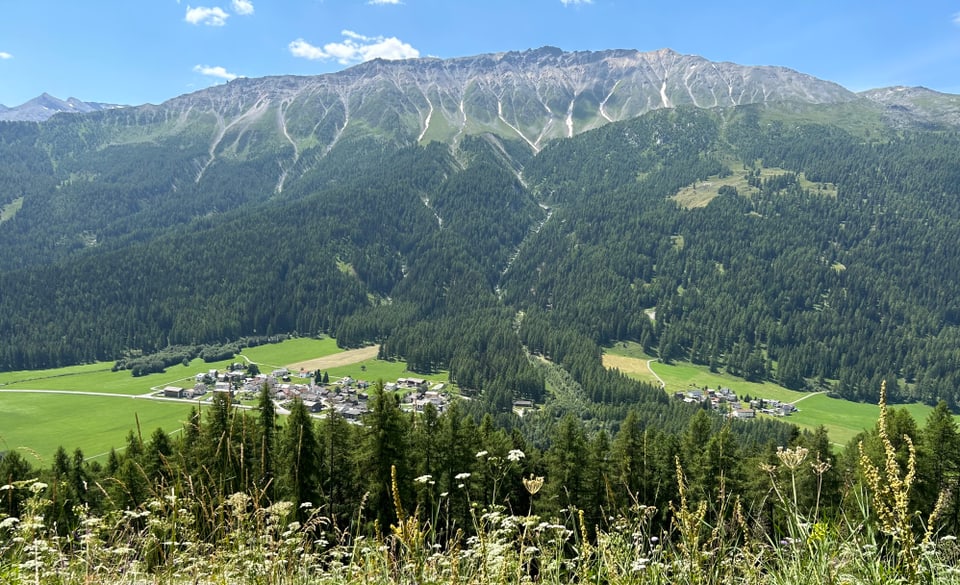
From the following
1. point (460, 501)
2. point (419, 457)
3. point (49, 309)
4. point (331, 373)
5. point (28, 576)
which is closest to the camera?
point (28, 576)

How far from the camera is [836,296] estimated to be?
16938 centimetres

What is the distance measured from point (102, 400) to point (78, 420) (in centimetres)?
1348

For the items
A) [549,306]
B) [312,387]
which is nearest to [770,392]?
[549,306]

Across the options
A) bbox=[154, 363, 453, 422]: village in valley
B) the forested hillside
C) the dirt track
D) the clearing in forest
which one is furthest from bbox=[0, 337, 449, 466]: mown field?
the clearing in forest

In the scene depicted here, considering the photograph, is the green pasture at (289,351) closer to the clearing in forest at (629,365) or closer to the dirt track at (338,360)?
the dirt track at (338,360)

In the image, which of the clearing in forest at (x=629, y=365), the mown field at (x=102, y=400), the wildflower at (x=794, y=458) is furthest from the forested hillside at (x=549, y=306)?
the wildflower at (x=794, y=458)

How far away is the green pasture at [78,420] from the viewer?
71500mm

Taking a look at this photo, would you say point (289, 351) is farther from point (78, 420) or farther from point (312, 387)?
point (78, 420)

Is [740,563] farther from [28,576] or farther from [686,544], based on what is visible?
[28,576]

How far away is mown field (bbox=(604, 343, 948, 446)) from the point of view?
97625 mm

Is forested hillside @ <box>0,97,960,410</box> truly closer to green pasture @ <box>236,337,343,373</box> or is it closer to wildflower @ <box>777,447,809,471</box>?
green pasture @ <box>236,337,343,373</box>

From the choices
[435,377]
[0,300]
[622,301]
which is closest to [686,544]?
[435,377]

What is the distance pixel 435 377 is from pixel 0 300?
13860 centimetres

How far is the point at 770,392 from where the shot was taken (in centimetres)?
12100
